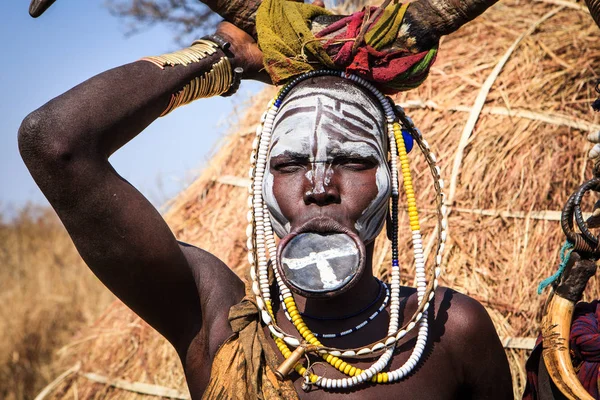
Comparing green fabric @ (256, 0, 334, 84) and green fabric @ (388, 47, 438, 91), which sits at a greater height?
green fabric @ (256, 0, 334, 84)

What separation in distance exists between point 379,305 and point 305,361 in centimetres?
31

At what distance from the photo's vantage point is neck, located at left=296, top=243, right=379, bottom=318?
2285 millimetres

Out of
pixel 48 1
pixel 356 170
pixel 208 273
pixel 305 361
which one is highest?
pixel 48 1

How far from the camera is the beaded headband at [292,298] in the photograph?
214 centimetres

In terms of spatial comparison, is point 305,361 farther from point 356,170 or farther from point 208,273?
point 356,170

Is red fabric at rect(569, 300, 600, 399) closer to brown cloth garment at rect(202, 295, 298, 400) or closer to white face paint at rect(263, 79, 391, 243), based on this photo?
white face paint at rect(263, 79, 391, 243)

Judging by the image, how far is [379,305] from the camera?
2.35 meters

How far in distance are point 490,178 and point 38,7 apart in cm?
274

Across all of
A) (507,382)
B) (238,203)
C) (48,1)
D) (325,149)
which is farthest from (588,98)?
(48,1)

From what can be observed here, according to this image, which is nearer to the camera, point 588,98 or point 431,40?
point 431,40

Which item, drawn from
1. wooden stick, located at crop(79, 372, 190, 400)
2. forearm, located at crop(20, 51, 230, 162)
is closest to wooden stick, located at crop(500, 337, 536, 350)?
wooden stick, located at crop(79, 372, 190, 400)

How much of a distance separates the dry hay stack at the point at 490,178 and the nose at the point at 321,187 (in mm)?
1965

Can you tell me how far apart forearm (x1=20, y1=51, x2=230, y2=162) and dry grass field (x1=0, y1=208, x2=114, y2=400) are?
4.84m

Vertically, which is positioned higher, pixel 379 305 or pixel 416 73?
pixel 416 73
